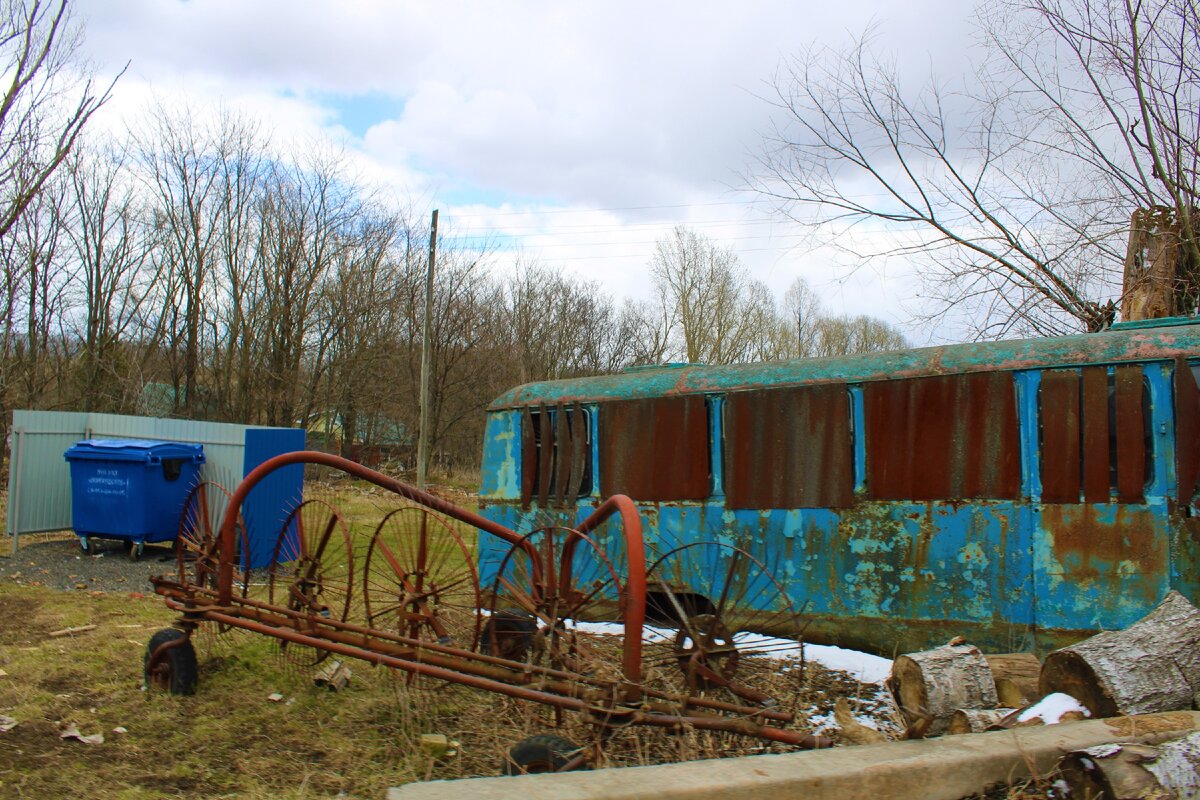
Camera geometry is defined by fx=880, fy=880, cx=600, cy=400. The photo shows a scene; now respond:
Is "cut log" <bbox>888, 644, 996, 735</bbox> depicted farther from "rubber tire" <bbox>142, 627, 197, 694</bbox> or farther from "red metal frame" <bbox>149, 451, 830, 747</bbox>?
"rubber tire" <bbox>142, 627, 197, 694</bbox>

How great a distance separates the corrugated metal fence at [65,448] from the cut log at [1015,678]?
8.21 meters

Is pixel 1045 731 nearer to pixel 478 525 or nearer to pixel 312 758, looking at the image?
pixel 478 525

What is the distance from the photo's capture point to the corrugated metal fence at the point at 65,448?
10906mm

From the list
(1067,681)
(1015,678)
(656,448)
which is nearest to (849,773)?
(1067,681)

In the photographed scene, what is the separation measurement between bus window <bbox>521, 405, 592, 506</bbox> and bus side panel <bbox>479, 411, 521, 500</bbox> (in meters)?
0.08

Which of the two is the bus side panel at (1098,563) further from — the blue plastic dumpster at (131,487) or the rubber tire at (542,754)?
the blue plastic dumpster at (131,487)

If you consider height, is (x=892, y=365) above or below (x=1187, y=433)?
above

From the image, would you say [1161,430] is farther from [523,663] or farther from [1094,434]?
[523,663]

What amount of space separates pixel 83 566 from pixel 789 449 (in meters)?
8.42

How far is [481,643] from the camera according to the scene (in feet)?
19.5

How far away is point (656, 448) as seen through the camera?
7.12 meters

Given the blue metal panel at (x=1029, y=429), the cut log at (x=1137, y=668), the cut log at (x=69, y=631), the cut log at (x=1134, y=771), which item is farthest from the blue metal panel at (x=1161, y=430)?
the cut log at (x=69, y=631)

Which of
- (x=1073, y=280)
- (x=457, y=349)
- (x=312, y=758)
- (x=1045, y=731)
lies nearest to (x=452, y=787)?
(x=312, y=758)

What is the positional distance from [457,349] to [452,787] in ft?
93.7
